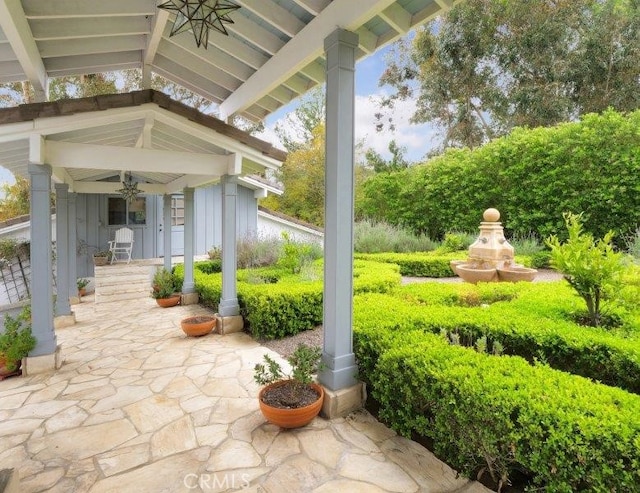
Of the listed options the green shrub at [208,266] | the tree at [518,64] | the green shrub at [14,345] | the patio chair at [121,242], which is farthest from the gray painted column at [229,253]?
the tree at [518,64]

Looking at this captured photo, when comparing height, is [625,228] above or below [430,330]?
above

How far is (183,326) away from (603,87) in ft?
49.0

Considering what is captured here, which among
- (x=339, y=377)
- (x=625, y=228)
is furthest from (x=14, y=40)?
(x=625, y=228)

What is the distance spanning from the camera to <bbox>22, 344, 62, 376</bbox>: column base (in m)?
4.02

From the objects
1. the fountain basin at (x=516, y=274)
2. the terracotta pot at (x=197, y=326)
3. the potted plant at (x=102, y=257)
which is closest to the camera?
the terracotta pot at (x=197, y=326)

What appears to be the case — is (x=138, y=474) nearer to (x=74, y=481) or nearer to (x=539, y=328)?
(x=74, y=481)

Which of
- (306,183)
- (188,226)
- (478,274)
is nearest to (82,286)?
(188,226)

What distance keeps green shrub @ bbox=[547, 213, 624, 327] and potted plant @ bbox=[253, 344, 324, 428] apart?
94.9 inches

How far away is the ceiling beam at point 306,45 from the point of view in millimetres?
2607

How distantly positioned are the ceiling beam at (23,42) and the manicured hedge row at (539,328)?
12.8 ft

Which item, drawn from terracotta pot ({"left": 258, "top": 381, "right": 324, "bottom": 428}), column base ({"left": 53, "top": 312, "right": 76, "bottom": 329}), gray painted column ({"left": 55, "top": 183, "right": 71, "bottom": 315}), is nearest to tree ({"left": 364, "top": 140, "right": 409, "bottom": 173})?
gray painted column ({"left": 55, "top": 183, "right": 71, "bottom": 315})

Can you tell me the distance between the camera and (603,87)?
1209cm

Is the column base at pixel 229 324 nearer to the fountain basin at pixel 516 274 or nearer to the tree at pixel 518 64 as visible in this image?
the fountain basin at pixel 516 274

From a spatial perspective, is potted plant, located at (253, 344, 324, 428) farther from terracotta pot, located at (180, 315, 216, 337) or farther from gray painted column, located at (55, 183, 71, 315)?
gray painted column, located at (55, 183, 71, 315)
